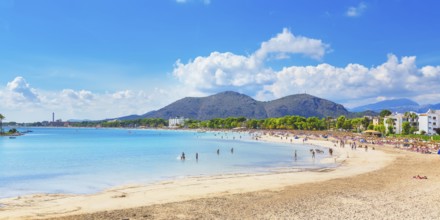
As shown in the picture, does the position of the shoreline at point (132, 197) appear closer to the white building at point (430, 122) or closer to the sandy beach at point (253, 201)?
the sandy beach at point (253, 201)

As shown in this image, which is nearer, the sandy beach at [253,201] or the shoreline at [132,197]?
the sandy beach at [253,201]

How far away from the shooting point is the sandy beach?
14688 millimetres

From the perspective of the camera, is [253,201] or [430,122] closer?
[253,201]

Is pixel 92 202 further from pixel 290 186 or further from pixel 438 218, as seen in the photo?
pixel 438 218

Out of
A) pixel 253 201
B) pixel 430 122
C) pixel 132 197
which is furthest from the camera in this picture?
pixel 430 122

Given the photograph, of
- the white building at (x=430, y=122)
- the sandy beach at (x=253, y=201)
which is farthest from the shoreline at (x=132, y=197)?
the white building at (x=430, y=122)

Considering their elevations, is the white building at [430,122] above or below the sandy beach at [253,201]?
above


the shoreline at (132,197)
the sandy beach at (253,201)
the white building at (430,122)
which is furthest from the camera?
the white building at (430,122)

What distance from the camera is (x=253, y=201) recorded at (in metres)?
17.5

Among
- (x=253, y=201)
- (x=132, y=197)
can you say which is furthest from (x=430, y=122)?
(x=132, y=197)

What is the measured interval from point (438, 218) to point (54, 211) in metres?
15.4

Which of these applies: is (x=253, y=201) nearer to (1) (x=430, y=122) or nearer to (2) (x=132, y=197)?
Result: (2) (x=132, y=197)

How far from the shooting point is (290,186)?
2234 centimetres

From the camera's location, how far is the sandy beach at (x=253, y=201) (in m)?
14.7
